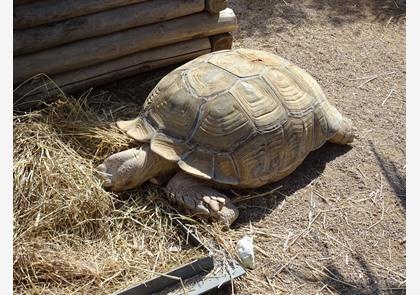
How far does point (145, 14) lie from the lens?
5344 millimetres

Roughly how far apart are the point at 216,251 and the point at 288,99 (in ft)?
4.35

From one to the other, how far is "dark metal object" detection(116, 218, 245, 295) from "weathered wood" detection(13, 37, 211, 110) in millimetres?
2147

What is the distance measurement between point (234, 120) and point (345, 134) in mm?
1193

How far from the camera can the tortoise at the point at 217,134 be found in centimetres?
421

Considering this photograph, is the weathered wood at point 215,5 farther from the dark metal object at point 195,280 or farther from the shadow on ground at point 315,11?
the dark metal object at point 195,280

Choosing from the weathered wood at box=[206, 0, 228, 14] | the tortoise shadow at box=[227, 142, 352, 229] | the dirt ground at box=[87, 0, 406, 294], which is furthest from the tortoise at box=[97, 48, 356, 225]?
the weathered wood at box=[206, 0, 228, 14]

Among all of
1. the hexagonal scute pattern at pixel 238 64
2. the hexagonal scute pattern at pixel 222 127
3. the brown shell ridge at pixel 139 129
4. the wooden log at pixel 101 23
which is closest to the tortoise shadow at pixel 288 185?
the hexagonal scute pattern at pixel 222 127

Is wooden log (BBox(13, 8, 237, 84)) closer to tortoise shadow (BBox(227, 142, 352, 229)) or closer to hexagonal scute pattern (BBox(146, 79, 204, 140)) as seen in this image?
hexagonal scute pattern (BBox(146, 79, 204, 140))

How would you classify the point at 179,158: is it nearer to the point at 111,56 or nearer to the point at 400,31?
the point at 111,56

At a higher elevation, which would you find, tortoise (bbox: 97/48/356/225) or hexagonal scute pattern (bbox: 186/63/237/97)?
hexagonal scute pattern (bbox: 186/63/237/97)

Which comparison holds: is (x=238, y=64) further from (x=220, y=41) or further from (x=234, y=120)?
(x=220, y=41)

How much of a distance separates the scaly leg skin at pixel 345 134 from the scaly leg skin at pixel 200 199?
1220 mm

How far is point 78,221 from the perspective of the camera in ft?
13.1

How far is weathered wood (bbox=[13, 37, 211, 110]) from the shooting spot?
4965mm
